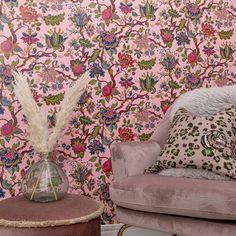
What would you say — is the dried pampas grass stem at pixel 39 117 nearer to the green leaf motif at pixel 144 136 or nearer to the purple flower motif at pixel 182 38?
the green leaf motif at pixel 144 136

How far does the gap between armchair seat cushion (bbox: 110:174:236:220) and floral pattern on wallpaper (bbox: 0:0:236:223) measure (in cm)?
64

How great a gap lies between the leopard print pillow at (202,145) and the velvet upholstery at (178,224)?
1.02 feet

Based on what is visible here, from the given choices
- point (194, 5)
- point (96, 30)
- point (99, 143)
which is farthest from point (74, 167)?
point (194, 5)

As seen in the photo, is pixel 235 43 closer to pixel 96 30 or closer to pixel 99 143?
pixel 96 30

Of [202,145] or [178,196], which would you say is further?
[202,145]

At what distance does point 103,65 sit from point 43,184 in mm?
925

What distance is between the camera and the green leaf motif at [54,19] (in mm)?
2525

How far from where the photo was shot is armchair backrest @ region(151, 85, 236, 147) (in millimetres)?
2359

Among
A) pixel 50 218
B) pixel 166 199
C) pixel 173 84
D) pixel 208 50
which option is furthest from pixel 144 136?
pixel 50 218

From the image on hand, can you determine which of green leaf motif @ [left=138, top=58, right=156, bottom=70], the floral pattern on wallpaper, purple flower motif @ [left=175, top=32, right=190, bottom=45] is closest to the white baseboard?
the floral pattern on wallpaper

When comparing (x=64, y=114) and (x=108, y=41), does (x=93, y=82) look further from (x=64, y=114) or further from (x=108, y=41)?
(x=64, y=114)

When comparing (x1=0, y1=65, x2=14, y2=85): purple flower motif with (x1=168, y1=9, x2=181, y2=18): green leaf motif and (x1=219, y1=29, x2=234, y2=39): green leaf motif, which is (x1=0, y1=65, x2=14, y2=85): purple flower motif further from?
(x1=219, y1=29, x2=234, y2=39): green leaf motif

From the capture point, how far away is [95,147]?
2.63 metres

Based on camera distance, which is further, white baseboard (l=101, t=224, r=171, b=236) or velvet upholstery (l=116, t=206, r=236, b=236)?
white baseboard (l=101, t=224, r=171, b=236)
